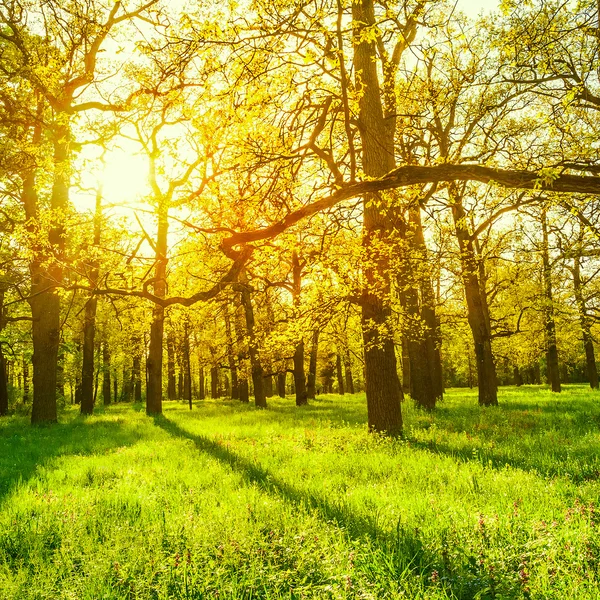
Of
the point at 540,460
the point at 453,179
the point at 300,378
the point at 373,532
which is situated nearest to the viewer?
the point at 373,532

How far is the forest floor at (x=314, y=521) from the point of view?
11.2ft

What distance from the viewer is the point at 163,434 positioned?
41.0 ft

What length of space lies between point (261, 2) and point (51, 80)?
17.5 feet

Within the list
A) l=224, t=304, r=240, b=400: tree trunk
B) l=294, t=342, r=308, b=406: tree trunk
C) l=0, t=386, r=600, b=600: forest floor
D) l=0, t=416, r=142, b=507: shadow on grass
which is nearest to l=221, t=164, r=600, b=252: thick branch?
l=0, t=386, r=600, b=600: forest floor

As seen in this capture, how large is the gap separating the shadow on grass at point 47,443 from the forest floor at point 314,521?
0.13 m

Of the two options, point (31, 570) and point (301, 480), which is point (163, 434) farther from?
point (31, 570)

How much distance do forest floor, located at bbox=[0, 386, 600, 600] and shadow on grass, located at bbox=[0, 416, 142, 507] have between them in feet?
0.42

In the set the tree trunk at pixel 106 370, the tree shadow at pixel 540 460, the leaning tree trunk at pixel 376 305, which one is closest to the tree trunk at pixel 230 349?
the tree trunk at pixel 106 370

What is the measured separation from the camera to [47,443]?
37.2 ft

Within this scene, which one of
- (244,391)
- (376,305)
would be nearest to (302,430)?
(376,305)

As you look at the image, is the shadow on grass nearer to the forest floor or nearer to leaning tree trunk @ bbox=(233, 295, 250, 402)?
the forest floor

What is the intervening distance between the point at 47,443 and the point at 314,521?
9.69 metres

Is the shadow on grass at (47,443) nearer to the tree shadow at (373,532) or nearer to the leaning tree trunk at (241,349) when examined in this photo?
the tree shadow at (373,532)

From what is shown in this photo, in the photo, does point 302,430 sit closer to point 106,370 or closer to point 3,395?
point 3,395
